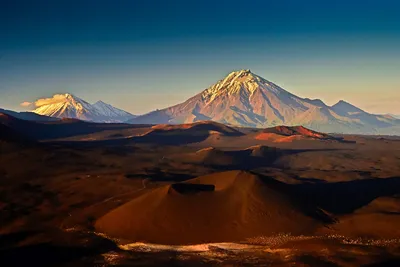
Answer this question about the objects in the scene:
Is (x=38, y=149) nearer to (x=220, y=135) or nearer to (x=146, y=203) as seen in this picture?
(x=146, y=203)

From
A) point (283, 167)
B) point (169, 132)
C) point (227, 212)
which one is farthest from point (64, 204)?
point (169, 132)

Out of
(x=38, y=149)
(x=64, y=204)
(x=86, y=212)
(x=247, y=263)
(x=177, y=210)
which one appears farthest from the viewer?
(x=38, y=149)

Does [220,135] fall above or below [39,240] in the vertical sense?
above

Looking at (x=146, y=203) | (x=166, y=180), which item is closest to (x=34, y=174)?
(x=166, y=180)

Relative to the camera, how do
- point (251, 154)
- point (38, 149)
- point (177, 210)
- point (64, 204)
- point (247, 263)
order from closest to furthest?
point (247, 263), point (177, 210), point (64, 204), point (38, 149), point (251, 154)

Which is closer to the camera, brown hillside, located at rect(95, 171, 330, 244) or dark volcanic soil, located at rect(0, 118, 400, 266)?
dark volcanic soil, located at rect(0, 118, 400, 266)

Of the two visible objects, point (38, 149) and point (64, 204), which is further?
point (38, 149)

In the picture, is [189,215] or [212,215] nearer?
[189,215]

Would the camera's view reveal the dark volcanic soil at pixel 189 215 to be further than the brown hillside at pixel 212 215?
No

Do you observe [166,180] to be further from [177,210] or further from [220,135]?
[220,135]
